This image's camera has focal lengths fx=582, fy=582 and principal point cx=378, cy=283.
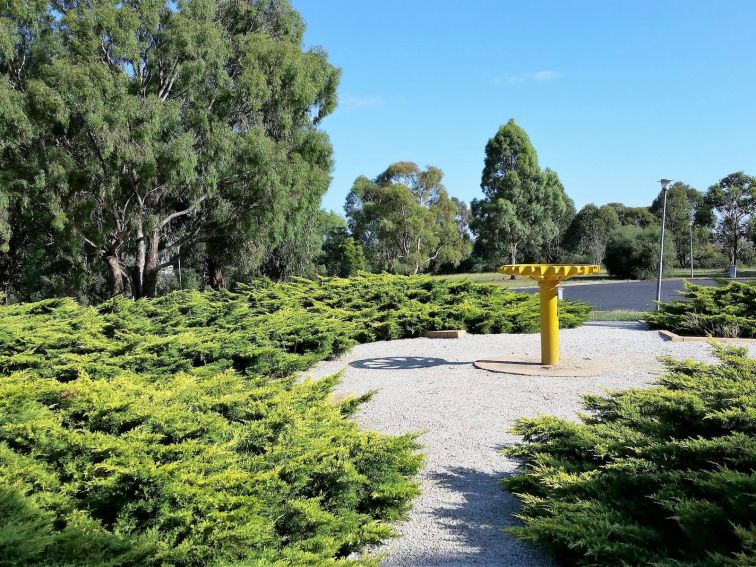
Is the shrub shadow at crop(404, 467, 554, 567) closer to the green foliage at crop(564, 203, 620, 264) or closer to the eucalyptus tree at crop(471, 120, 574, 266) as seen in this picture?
the eucalyptus tree at crop(471, 120, 574, 266)

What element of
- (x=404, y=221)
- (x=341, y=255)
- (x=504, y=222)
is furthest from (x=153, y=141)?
(x=504, y=222)

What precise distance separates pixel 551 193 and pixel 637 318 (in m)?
31.8

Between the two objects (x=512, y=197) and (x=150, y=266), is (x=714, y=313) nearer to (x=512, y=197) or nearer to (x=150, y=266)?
(x=150, y=266)

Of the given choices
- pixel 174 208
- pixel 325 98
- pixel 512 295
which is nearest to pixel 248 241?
pixel 174 208

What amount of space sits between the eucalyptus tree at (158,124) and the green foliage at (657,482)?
15464 mm

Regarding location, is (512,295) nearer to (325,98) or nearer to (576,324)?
(576,324)

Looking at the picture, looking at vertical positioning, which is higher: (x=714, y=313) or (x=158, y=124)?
(x=158, y=124)

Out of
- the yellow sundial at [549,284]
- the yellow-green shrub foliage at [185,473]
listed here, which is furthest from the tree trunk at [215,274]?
the yellow-green shrub foliage at [185,473]

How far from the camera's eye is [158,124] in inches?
647

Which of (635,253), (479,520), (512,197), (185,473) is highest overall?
(512,197)

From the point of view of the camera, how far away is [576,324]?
39.5 ft

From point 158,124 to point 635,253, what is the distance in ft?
112

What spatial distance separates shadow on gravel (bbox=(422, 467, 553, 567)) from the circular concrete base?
3.56 meters

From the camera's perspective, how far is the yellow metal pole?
7.80m
